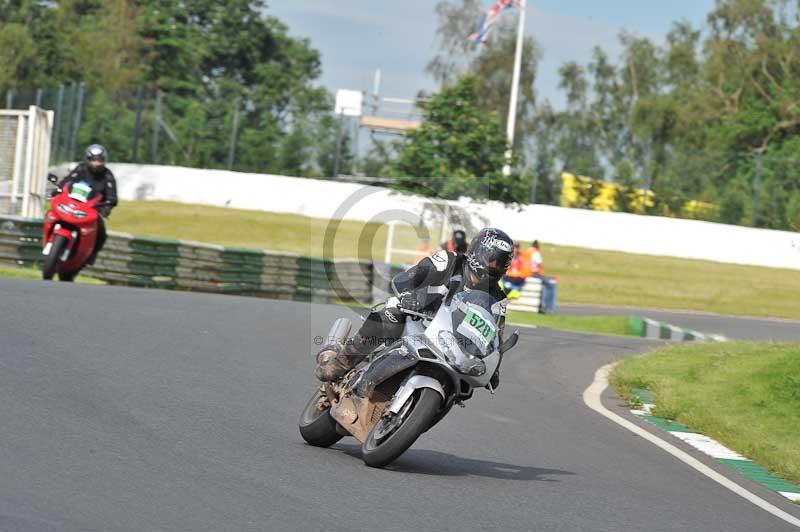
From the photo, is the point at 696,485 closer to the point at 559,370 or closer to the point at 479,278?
the point at 479,278

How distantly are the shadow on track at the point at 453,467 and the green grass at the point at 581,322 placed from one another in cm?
1597

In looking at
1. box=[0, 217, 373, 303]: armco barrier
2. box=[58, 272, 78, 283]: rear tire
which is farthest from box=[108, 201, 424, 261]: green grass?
box=[58, 272, 78, 283]: rear tire

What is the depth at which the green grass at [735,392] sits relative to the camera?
1062cm

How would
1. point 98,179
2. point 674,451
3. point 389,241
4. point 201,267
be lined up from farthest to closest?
1. point 201,267
2. point 98,179
3. point 389,241
4. point 674,451

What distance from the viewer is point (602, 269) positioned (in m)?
41.1

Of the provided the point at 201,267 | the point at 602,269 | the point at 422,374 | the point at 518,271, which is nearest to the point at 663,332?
the point at 518,271

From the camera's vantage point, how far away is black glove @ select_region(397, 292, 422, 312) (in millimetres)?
7477

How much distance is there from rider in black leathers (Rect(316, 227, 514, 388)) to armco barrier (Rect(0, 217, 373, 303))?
450 inches

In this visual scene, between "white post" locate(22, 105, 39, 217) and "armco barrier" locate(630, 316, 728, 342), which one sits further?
"armco barrier" locate(630, 316, 728, 342)

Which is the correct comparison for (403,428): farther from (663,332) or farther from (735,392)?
(663,332)

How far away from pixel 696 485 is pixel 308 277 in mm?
16305

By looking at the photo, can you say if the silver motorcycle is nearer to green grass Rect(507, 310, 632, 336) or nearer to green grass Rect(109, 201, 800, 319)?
green grass Rect(507, 310, 632, 336)

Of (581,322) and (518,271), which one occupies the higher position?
(518,271)

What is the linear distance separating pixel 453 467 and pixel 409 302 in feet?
3.65
